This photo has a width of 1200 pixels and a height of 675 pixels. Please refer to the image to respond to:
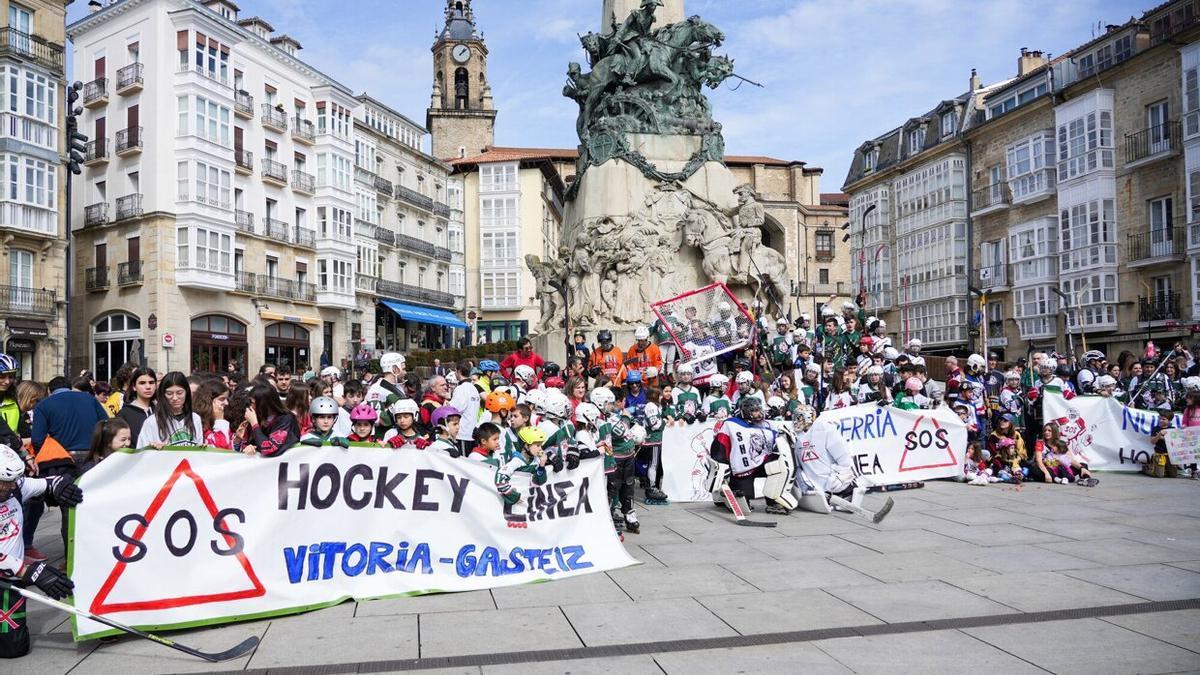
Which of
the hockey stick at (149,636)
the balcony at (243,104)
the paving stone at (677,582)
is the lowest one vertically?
the paving stone at (677,582)

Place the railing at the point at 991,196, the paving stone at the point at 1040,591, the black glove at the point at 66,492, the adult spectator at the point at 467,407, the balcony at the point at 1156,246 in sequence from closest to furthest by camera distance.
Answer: the black glove at the point at 66,492 < the paving stone at the point at 1040,591 < the adult spectator at the point at 467,407 < the balcony at the point at 1156,246 < the railing at the point at 991,196

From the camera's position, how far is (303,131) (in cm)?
5025

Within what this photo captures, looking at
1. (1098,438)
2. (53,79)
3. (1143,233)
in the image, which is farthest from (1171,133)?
(53,79)

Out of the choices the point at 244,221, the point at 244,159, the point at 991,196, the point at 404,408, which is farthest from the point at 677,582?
the point at 991,196

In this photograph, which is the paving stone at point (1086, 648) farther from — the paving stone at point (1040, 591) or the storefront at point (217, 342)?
the storefront at point (217, 342)

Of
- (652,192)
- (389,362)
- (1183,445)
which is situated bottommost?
(1183,445)

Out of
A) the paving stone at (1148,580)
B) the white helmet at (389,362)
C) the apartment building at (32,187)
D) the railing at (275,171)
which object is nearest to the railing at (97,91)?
the apartment building at (32,187)

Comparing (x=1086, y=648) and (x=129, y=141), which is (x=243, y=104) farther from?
(x=1086, y=648)

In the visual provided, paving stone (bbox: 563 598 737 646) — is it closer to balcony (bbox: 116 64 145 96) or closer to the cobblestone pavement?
the cobblestone pavement

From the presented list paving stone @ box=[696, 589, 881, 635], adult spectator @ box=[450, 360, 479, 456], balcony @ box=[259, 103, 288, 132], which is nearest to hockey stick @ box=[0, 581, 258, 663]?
paving stone @ box=[696, 589, 881, 635]

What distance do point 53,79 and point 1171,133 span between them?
4243 cm

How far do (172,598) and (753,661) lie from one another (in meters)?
4.00

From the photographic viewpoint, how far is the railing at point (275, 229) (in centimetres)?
4691

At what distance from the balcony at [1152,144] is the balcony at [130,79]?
41577 millimetres
